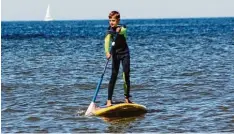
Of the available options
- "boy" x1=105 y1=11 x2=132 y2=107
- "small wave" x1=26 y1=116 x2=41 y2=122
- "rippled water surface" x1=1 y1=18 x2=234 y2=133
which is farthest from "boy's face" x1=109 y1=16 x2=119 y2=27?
"small wave" x1=26 y1=116 x2=41 y2=122

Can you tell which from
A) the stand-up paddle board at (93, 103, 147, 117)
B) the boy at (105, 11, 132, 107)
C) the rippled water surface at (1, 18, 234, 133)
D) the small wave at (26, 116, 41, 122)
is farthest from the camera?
the stand-up paddle board at (93, 103, 147, 117)

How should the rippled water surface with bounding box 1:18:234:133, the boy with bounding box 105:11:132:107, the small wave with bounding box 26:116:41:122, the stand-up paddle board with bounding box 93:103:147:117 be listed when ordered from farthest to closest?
the stand-up paddle board with bounding box 93:103:147:117 → the boy with bounding box 105:11:132:107 → the small wave with bounding box 26:116:41:122 → the rippled water surface with bounding box 1:18:234:133

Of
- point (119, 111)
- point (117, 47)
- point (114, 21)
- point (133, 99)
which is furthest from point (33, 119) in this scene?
point (133, 99)

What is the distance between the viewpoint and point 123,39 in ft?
39.7

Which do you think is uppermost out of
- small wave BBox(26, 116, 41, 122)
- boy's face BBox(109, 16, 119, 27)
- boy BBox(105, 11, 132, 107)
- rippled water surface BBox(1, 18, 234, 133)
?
boy's face BBox(109, 16, 119, 27)

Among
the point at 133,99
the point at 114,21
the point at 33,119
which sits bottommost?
the point at 133,99

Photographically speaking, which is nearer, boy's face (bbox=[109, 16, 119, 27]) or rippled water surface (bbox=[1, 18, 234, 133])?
rippled water surface (bbox=[1, 18, 234, 133])

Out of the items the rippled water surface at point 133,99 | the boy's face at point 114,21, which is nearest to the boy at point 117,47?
the boy's face at point 114,21

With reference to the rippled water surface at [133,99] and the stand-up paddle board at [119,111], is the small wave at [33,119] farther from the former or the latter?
the stand-up paddle board at [119,111]

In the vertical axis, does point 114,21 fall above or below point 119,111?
above

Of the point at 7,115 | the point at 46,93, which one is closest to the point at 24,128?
the point at 7,115

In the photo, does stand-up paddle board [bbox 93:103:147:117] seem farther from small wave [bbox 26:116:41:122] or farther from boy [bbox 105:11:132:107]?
small wave [bbox 26:116:41:122]

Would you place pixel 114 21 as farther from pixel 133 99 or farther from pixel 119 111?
pixel 133 99

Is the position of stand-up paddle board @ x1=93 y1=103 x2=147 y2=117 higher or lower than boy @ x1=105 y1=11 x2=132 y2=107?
lower
